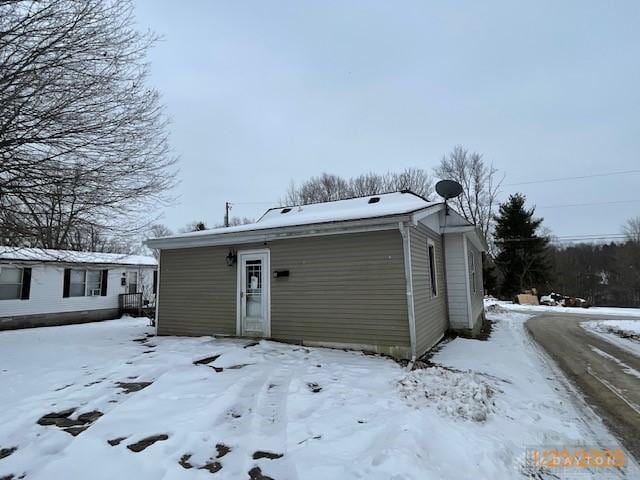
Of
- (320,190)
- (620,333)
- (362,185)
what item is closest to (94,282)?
(320,190)

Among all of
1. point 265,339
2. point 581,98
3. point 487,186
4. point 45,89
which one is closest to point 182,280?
point 265,339

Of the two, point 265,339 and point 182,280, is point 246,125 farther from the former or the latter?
point 265,339

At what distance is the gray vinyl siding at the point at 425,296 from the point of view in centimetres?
661

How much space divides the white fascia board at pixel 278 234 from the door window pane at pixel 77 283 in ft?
27.6

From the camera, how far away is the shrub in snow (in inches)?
151

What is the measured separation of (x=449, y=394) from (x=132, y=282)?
17.9m

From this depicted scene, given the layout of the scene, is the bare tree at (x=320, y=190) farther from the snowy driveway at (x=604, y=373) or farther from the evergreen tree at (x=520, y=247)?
the snowy driveway at (x=604, y=373)

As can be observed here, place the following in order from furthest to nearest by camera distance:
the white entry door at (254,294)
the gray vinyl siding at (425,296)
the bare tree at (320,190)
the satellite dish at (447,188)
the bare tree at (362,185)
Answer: the bare tree at (320,190) → the bare tree at (362,185) → the satellite dish at (447,188) → the white entry door at (254,294) → the gray vinyl siding at (425,296)

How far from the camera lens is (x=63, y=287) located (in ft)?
47.3

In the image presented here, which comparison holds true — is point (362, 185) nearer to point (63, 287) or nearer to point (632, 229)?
point (63, 287)

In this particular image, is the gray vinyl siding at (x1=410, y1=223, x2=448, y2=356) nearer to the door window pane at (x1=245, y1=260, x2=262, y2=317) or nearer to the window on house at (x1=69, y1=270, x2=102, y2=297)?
the door window pane at (x1=245, y1=260, x2=262, y2=317)

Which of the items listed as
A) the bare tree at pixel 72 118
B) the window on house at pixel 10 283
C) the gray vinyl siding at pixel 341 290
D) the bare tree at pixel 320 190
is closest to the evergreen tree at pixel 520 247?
the bare tree at pixel 320 190

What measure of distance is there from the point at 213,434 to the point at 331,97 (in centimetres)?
1884

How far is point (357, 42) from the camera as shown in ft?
41.2
